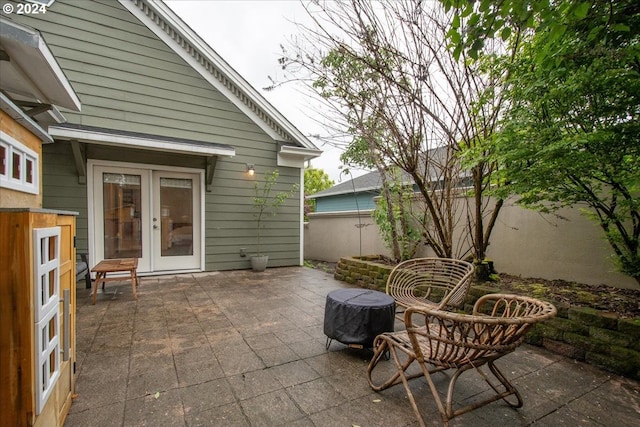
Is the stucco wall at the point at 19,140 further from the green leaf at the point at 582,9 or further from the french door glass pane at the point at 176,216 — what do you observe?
the french door glass pane at the point at 176,216

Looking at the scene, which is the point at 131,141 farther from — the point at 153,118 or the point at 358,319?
the point at 358,319

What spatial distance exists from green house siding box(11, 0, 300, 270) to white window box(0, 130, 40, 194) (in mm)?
3881

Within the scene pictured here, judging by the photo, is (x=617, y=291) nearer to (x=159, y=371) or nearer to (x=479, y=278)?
(x=479, y=278)

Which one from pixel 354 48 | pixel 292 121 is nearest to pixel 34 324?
pixel 354 48

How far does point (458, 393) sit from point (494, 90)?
3.17m

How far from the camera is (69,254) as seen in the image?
1822mm

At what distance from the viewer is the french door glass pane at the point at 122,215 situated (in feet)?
16.7

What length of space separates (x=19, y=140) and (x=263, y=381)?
2.09 meters

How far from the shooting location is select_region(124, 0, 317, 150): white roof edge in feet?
17.1

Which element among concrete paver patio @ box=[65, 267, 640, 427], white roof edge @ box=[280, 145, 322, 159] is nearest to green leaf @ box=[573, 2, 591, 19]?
Result: concrete paver patio @ box=[65, 267, 640, 427]

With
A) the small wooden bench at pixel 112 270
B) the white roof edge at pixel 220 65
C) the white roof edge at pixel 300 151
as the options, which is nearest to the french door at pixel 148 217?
the small wooden bench at pixel 112 270

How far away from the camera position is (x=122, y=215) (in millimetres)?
5219

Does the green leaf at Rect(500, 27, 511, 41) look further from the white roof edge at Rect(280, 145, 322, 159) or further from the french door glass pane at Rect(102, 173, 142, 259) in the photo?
the french door glass pane at Rect(102, 173, 142, 259)

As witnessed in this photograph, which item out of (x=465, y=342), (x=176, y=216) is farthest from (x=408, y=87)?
(x=176, y=216)
